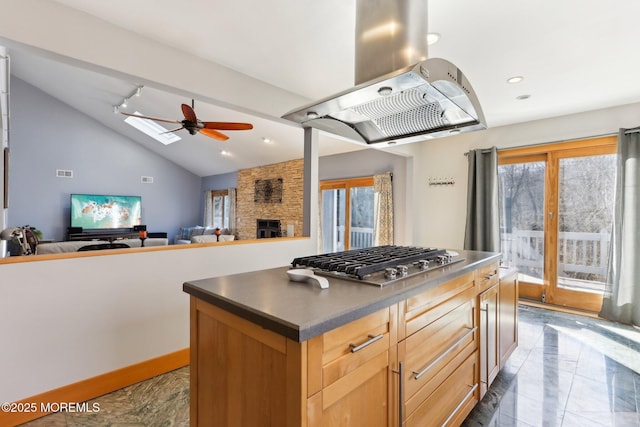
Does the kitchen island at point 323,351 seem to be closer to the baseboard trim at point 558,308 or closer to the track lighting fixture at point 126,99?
Answer: the baseboard trim at point 558,308

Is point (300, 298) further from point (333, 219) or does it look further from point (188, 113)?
point (333, 219)

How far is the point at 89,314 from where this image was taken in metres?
1.94

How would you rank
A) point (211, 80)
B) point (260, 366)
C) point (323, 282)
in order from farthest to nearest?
1. point (211, 80)
2. point (323, 282)
3. point (260, 366)

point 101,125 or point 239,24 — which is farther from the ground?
point 101,125

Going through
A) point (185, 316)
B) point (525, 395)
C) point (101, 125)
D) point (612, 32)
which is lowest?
point (525, 395)

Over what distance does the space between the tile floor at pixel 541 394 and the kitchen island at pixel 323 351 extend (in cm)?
69

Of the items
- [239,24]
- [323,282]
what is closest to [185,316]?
[323,282]

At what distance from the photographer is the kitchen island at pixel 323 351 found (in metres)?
0.84

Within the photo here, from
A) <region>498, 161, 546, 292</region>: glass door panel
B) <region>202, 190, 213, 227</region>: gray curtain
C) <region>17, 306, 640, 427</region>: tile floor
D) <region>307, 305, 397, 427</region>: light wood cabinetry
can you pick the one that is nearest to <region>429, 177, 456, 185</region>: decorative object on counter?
<region>498, 161, 546, 292</region>: glass door panel

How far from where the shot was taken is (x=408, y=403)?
1.21 meters

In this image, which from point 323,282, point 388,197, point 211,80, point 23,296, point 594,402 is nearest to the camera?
point 323,282

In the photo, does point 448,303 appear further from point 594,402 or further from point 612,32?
point 612,32

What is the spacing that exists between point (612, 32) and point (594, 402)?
8.27 ft

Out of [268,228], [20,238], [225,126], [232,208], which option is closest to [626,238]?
[225,126]
